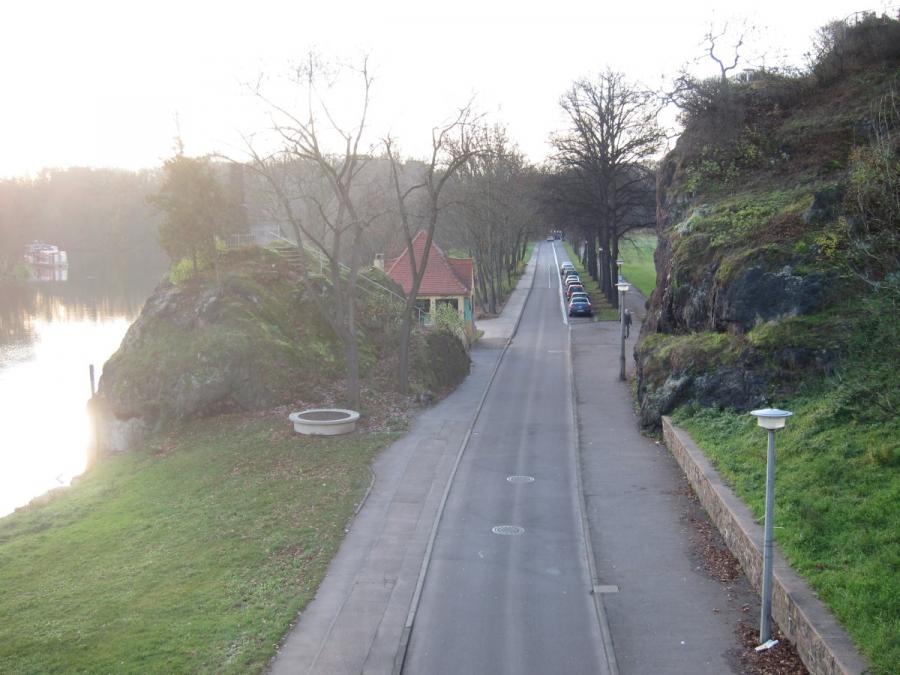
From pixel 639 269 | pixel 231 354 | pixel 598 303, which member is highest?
pixel 639 269

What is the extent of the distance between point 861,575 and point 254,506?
11645mm

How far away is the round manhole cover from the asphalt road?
2.4 inches

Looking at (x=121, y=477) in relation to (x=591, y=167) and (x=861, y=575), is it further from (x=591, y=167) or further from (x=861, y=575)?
(x=591, y=167)

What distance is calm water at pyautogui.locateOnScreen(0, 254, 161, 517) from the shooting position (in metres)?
26.8

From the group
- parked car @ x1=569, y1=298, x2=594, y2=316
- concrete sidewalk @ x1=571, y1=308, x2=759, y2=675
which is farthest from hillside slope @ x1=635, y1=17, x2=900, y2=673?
parked car @ x1=569, y1=298, x2=594, y2=316

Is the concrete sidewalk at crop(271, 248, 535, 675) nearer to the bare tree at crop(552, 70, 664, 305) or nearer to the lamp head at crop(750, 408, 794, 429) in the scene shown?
the lamp head at crop(750, 408, 794, 429)

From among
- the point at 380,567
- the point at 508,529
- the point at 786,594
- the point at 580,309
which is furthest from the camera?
the point at 580,309

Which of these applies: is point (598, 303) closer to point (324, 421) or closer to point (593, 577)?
point (324, 421)

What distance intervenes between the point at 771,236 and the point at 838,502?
437 inches

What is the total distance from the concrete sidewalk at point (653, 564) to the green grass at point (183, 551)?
5.07 meters

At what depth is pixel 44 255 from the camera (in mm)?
91625

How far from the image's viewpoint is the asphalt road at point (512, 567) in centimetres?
1088

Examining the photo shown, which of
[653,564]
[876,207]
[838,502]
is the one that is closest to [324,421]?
[653,564]

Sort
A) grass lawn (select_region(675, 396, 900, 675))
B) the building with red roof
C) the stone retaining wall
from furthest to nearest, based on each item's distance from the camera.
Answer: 1. the building with red roof
2. grass lawn (select_region(675, 396, 900, 675))
3. the stone retaining wall
